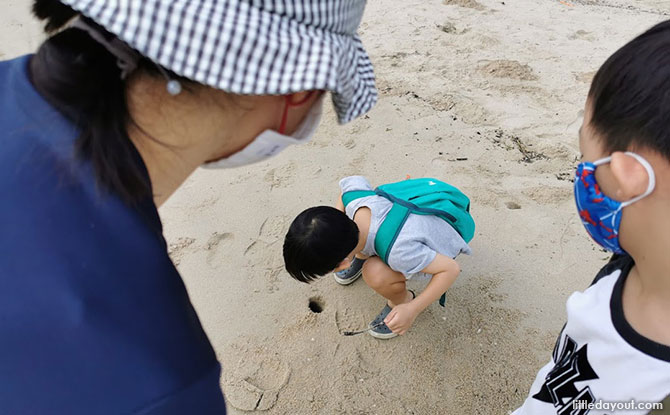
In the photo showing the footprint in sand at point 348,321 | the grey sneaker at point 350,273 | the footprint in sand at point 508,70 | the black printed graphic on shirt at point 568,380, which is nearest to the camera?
the black printed graphic on shirt at point 568,380

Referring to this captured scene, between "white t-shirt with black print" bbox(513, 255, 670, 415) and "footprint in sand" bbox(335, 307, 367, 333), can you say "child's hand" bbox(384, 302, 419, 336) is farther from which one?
"white t-shirt with black print" bbox(513, 255, 670, 415)

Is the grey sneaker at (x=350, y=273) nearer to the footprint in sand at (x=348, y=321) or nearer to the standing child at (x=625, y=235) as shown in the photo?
the footprint in sand at (x=348, y=321)

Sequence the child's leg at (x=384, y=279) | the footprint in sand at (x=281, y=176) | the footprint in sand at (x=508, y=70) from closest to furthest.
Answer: the child's leg at (x=384, y=279), the footprint in sand at (x=281, y=176), the footprint in sand at (x=508, y=70)

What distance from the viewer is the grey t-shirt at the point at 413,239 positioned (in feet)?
5.64

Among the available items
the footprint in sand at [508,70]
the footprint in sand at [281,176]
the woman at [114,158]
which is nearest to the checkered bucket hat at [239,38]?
the woman at [114,158]

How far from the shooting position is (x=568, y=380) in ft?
3.76

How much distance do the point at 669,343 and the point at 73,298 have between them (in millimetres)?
1055

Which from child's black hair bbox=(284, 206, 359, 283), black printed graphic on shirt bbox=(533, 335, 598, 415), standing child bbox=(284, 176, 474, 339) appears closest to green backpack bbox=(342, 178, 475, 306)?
standing child bbox=(284, 176, 474, 339)

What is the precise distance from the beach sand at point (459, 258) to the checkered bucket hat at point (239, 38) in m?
1.36

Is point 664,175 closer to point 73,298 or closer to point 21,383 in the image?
point 73,298

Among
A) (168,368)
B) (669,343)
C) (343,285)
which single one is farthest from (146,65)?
(343,285)

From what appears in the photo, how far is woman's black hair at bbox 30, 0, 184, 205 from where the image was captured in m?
0.62

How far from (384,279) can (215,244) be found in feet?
2.81

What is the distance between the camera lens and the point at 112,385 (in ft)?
2.23
